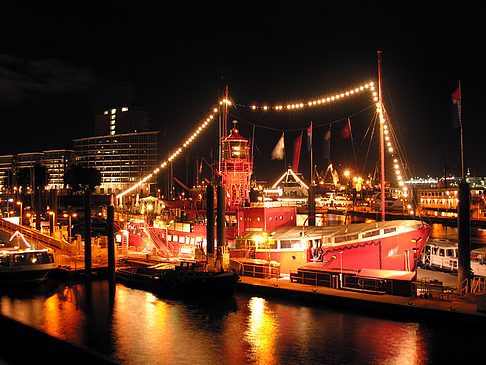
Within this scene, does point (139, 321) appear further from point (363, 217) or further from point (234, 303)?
point (363, 217)

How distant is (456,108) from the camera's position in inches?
824

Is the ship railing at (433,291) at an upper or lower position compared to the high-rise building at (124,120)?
lower

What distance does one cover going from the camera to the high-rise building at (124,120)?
133625mm

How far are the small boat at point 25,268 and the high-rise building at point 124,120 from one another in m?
108

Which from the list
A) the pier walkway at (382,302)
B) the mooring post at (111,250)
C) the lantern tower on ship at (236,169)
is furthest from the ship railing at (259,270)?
the mooring post at (111,250)

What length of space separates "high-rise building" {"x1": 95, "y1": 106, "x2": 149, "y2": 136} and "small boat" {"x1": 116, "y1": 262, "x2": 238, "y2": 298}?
11214 centimetres

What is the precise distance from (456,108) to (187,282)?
59.9 feet

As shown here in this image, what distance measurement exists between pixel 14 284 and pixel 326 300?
21.1 m

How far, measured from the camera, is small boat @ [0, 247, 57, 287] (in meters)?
26.3

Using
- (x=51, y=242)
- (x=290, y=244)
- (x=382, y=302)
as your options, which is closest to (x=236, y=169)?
(x=290, y=244)

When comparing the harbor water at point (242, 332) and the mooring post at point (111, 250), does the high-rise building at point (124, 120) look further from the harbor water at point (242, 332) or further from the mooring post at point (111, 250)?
the harbor water at point (242, 332)

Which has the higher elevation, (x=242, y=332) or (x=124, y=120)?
(x=124, y=120)

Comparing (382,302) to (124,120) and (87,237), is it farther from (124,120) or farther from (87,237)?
(124,120)

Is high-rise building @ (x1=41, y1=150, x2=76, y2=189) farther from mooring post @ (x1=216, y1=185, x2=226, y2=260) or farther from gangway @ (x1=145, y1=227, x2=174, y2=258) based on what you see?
mooring post @ (x1=216, y1=185, x2=226, y2=260)
